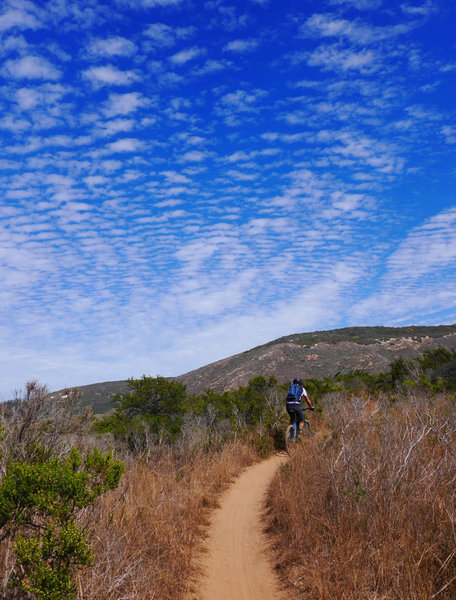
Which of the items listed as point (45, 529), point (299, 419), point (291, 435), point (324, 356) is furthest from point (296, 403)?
point (324, 356)

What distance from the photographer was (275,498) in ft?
24.1

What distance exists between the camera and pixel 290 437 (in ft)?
38.0

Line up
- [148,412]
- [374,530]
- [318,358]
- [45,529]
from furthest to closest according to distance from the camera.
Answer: [318,358] < [148,412] < [374,530] < [45,529]

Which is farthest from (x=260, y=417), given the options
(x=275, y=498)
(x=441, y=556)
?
(x=441, y=556)

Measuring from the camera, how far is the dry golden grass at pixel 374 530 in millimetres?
3855

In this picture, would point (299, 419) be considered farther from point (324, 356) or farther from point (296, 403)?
point (324, 356)

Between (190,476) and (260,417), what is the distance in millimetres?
6055

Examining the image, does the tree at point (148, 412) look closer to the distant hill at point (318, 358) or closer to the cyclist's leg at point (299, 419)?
the cyclist's leg at point (299, 419)

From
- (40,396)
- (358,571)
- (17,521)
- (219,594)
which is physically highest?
(40,396)

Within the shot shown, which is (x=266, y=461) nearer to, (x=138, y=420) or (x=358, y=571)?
(x=138, y=420)

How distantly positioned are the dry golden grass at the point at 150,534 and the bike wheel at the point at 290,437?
8.77 feet

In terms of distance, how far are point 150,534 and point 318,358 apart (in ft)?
141

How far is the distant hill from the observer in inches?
1722

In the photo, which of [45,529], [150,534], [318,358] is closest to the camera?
[45,529]
